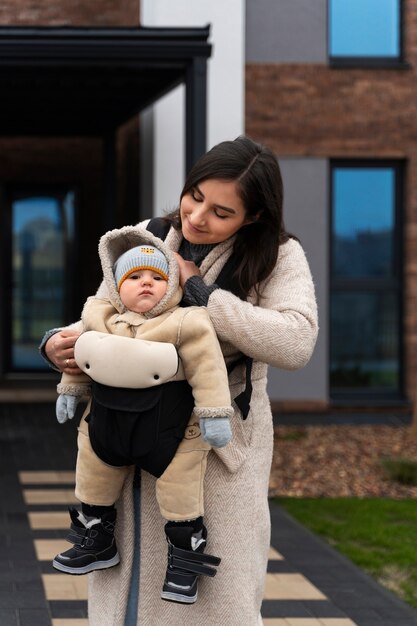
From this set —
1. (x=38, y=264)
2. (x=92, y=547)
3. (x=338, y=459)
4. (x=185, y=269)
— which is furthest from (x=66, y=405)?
(x=38, y=264)

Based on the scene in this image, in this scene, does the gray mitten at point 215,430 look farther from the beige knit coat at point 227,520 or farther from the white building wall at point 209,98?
the white building wall at point 209,98

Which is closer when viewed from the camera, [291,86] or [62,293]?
[291,86]

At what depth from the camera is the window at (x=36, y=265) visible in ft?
57.2

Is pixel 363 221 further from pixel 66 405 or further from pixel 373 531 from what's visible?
pixel 66 405

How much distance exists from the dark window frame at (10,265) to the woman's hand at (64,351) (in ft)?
45.9

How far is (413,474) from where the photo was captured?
9.40 meters

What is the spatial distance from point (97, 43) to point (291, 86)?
4.76 m

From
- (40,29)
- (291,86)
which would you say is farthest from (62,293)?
(40,29)

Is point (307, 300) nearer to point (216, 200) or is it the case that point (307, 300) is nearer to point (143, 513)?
point (216, 200)

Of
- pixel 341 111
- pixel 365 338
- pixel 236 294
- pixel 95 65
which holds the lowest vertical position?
pixel 365 338

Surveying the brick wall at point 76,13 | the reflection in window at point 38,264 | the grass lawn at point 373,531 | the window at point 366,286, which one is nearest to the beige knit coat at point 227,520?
the grass lawn at point 373,531

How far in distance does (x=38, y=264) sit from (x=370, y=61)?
245 inches

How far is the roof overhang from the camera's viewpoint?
9.19m

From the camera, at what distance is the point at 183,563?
2.95 metres
